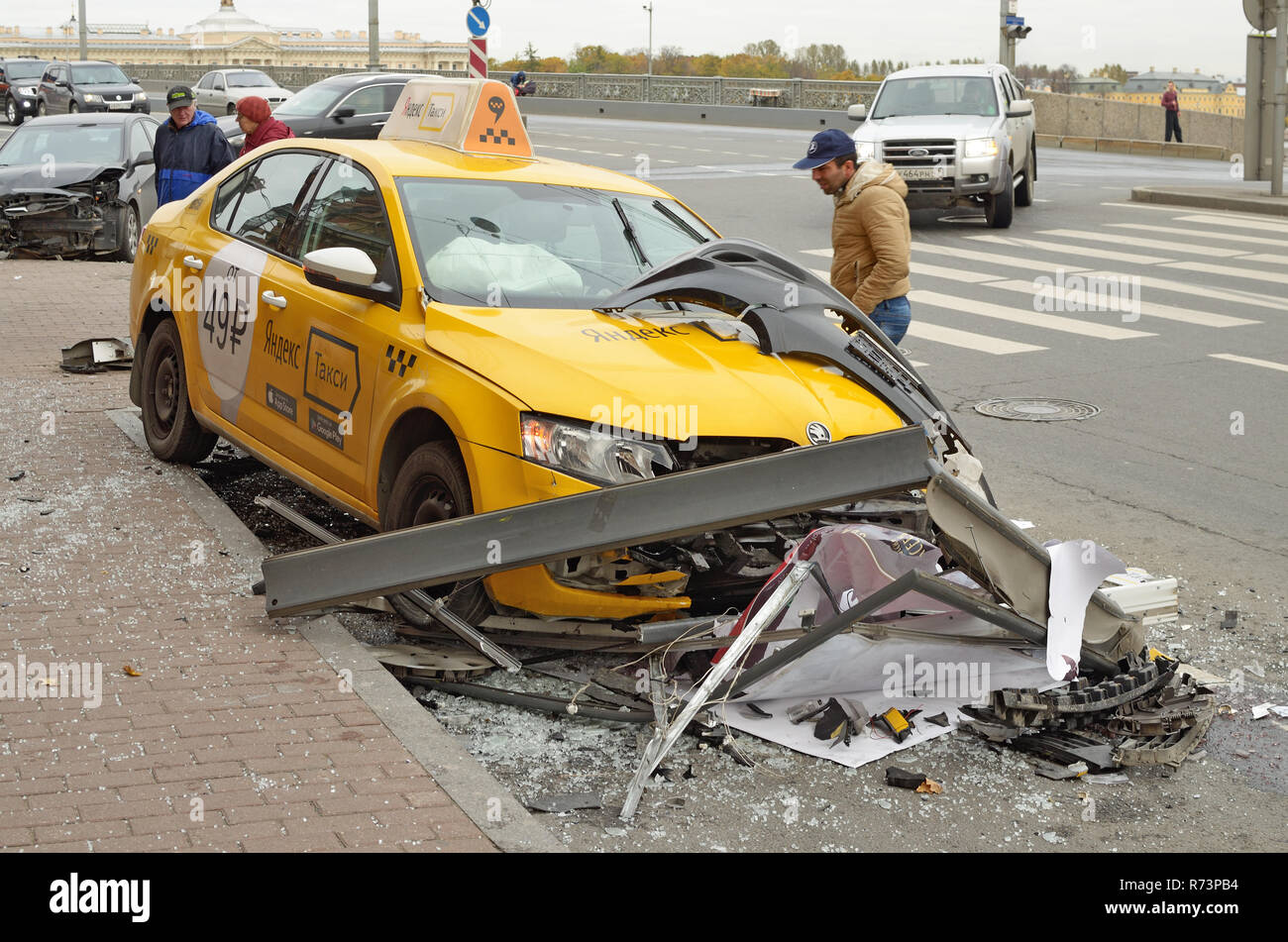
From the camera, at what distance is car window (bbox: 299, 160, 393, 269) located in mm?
6277

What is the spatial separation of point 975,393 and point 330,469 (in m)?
5.67

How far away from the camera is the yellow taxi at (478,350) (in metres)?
5.20

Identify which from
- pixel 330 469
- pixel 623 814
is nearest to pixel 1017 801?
pixel 623 814

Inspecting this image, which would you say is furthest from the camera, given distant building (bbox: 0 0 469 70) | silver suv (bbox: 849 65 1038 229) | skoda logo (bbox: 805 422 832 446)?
distant building (bbox: 0 0 469 70)

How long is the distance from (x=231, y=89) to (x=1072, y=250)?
25471 mm

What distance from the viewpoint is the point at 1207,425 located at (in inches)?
373

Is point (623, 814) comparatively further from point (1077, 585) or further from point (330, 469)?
point (330, 469)

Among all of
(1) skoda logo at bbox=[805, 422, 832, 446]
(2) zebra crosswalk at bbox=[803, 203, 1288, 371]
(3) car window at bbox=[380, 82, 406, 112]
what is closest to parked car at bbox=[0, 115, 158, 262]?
(2) zebra crosswalk at bbox=[803, 203, 1288, 371]

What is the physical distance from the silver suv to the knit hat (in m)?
8.53

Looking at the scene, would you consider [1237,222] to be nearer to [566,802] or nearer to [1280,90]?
[1280,90]

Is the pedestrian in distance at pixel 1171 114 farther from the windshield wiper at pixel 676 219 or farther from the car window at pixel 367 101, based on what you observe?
the windshield wiper at pixel 676 219

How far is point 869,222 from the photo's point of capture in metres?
7.96

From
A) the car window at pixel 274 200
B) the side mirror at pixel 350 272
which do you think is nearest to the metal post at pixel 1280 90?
the car window at pixel 274 200

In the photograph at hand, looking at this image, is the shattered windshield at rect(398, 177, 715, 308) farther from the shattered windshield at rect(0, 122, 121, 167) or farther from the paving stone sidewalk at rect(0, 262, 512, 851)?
the shattered windshield at rect(0, 122, 121, 167)
